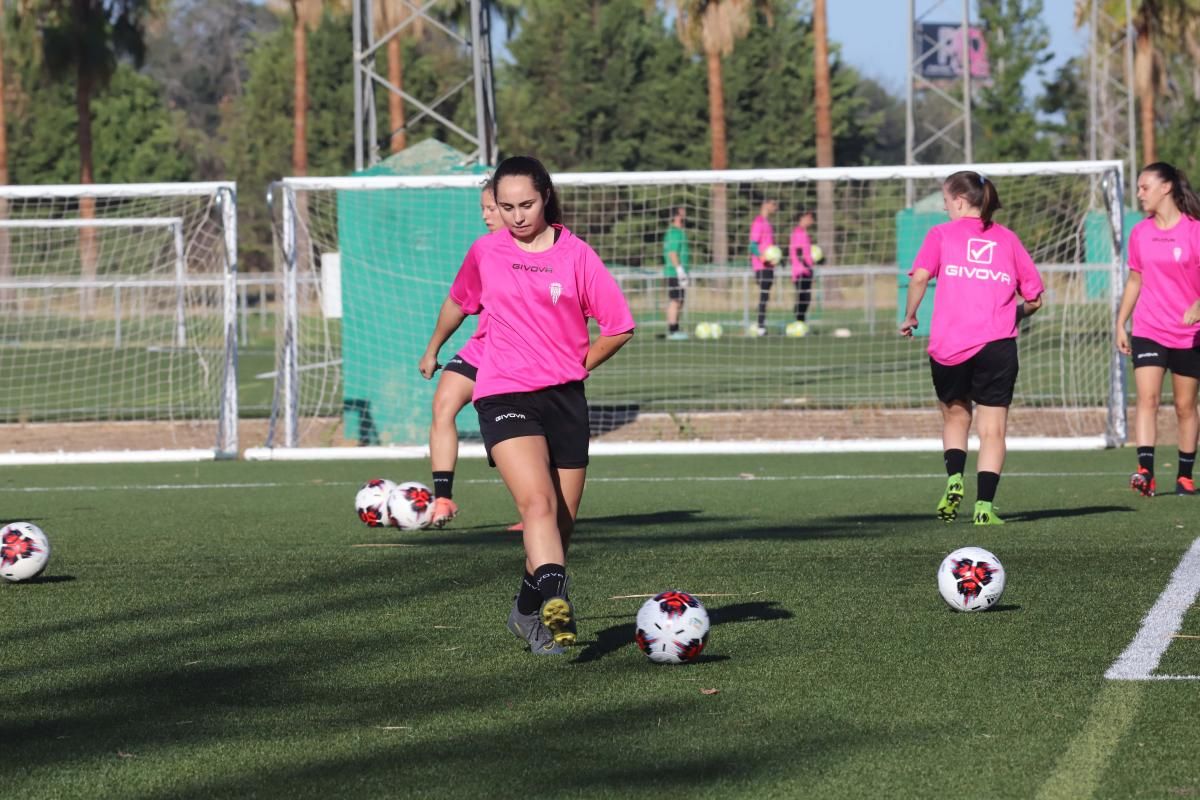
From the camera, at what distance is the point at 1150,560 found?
26.1 ft

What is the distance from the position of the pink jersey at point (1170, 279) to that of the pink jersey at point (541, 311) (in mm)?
5697

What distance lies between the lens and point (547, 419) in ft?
19.3

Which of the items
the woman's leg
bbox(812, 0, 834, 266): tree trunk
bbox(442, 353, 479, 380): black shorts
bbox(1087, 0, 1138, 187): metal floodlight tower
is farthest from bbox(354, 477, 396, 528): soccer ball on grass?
bbox(812, 0, 834, 266): tree trunk

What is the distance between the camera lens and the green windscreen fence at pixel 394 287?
1591cm

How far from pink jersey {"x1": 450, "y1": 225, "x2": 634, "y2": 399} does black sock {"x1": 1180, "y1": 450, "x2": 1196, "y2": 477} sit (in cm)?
621

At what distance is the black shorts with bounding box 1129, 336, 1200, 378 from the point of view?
1070cm

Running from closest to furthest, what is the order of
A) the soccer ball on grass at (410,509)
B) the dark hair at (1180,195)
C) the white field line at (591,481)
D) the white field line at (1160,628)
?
the white field line at (1160,628), the soccer ball on grass at (410,509), the dark hair at (1180,195), the white field line at (591,481)

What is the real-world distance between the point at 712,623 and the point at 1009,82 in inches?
2120

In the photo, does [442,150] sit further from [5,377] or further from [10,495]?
[5,377]

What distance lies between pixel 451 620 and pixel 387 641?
18.5 inches

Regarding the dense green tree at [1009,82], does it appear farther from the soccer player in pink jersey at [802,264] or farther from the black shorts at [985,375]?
the black shorts at [985,375]

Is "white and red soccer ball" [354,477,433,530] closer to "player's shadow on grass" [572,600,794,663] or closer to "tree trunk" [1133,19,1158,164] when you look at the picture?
"player's shadow on grass" [572,600,794,663]

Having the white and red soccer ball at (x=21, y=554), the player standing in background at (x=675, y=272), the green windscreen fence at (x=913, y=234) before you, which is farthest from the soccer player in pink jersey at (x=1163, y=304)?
the green windscreen fence at (x=913, y=234)

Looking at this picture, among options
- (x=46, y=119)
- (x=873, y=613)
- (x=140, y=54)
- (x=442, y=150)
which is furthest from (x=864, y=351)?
(x=46, y=119)
